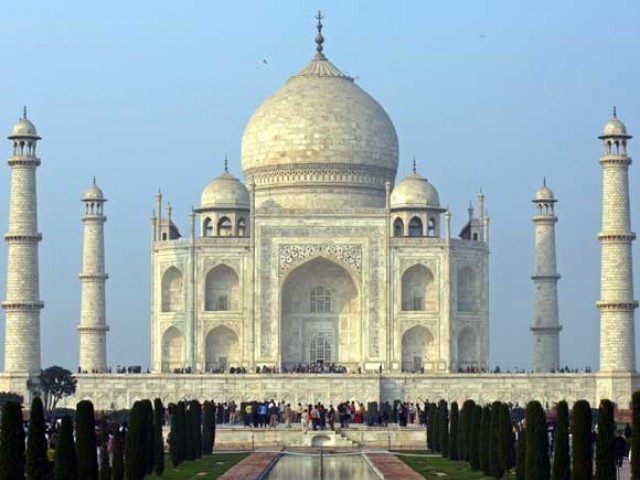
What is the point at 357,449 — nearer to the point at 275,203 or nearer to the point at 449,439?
the point at 449,439

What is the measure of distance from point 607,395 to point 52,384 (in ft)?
41.7

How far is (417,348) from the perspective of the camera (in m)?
45.7

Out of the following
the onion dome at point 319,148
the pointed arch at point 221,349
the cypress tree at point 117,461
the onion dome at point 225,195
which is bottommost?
the cypress tree at point 117,461

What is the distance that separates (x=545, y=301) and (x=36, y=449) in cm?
2858

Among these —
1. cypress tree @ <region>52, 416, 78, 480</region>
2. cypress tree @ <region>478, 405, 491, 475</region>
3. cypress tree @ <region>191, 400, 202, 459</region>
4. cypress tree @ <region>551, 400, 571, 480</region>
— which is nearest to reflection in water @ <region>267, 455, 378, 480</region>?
cypress tree @ <region>191, 400, 202, 459</region>

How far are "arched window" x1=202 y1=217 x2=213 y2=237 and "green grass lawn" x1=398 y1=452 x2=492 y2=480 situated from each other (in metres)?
17.4

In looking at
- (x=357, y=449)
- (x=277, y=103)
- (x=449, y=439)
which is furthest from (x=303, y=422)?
(x=277, y=103)

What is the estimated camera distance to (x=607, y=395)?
1661 inches

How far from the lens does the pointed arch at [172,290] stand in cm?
4653

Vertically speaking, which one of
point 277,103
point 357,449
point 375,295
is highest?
point 277,103

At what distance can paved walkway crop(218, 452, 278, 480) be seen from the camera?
2525 cm

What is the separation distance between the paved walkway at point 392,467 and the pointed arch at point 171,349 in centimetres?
1558

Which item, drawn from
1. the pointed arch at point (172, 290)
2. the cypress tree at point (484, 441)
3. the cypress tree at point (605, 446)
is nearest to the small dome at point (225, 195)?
the pointed arch at point (172, 290)

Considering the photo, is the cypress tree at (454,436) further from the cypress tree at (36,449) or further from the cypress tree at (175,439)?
the cypress tree at (36,449)
